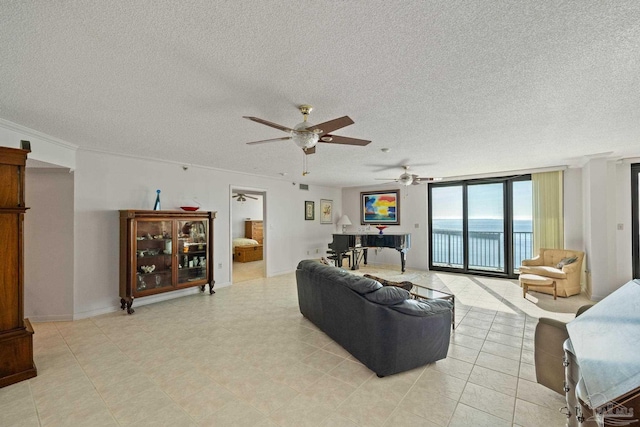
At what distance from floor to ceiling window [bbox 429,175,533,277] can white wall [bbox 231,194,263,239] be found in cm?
589

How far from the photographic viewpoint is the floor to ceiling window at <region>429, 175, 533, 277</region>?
19.4ft

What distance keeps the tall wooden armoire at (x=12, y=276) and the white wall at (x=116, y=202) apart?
1.47 meters

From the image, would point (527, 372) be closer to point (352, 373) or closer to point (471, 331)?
point (471, 331)

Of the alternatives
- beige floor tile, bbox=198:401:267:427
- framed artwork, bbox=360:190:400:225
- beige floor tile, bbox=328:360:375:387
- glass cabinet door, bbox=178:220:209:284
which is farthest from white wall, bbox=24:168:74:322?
framed artwork, bbox=360:190:400:225

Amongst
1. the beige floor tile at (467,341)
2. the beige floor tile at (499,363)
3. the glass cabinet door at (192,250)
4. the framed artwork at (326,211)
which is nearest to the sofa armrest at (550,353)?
the beige floor tile at (499,363)

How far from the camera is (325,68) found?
1826 millimetres

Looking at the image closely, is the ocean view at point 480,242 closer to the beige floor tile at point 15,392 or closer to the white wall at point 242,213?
the white wall at point 242,213

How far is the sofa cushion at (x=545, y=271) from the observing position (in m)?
4.55

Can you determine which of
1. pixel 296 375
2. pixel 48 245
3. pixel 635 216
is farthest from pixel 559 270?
pixel 48 245

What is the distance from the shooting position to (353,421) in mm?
1847

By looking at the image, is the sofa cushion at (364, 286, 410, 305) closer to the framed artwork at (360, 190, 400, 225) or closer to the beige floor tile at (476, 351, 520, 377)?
the beige floor tile at (476, 351, 520, 377)

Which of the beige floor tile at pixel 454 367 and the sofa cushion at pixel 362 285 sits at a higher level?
the sofa cushion at pixel 362 285

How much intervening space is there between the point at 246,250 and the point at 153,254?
4319 millimetres

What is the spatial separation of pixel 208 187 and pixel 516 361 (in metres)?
5.29
